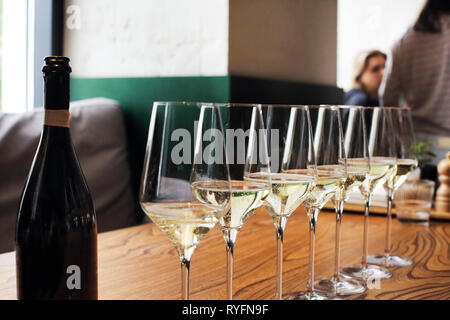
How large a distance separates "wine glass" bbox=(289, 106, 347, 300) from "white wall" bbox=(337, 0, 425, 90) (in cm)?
291

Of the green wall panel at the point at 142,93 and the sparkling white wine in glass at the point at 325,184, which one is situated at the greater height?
the green wall panel at the point at 142,93

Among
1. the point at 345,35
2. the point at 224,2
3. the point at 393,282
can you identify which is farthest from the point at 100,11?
the point at 393,282

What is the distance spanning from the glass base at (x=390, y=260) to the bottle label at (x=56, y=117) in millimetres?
662

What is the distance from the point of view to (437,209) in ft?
4.87

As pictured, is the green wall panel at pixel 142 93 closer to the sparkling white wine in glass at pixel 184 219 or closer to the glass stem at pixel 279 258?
the glass stem at pixel 279 258

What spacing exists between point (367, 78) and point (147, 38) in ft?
5.52

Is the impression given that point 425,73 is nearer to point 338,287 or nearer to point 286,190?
point 338,287

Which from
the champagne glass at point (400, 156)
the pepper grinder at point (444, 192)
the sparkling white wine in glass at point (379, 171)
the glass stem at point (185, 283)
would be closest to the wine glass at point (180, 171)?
the glass stem at point (185, 283)

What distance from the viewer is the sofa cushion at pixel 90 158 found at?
1.96m

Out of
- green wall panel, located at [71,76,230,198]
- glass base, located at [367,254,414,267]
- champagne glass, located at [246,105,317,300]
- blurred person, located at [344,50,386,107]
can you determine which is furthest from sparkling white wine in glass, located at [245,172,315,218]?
blurred person, located at [344,50,386,107]

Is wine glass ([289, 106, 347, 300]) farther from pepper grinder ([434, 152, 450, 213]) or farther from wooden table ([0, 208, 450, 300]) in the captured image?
pepper grinder ([434, 152, 450, 213])

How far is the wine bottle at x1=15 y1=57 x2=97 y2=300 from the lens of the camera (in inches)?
23.1

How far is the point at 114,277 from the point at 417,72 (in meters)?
3.07
